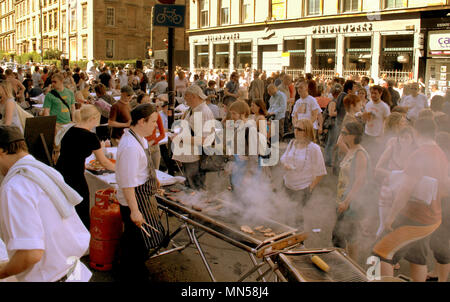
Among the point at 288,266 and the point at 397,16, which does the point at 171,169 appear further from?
the point at 397,16

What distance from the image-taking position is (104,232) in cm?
448

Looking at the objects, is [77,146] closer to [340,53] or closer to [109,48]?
[340,53]

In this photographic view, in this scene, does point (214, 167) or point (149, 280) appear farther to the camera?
point (214, 167)

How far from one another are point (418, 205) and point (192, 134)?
3.13 meters

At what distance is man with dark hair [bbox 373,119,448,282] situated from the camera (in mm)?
3463

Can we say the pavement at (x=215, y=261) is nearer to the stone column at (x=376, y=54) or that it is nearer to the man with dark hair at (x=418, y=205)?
the man with dark hair at (x=418, y=205)

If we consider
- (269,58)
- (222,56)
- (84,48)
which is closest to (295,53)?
(269,58)

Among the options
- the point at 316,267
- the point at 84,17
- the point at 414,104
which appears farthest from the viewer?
the point at 84,17

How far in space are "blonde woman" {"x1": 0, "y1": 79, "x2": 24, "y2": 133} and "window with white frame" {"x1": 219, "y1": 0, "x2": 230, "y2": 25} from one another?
1026 inches

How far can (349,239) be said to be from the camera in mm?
4113

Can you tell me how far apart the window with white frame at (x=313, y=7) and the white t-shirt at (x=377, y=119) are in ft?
59.5

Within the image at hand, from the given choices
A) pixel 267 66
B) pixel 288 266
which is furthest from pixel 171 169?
pixel 267 66

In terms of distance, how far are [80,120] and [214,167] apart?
2.16 m

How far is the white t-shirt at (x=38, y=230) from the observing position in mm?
2109
